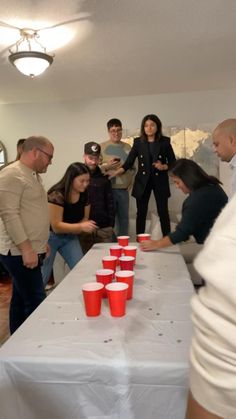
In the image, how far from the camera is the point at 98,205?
3295 mm

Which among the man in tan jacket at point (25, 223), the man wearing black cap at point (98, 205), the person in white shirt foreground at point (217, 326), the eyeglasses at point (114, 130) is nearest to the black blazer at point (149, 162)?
the eyeglasses at point (114, 130)

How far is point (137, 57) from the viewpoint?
2947 millimetres

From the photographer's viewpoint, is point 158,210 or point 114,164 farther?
point 114,164

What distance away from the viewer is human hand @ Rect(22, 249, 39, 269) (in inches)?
74.8

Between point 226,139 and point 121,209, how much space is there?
1926mm

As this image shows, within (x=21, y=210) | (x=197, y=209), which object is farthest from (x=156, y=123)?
(x=21, y=210)

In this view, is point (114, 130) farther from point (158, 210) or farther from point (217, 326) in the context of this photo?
point (217, 326)

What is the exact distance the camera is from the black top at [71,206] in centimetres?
229

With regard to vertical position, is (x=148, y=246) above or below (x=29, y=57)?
below

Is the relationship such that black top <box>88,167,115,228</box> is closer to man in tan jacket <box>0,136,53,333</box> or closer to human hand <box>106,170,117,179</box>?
human hand <box>106,170,117,179</box>

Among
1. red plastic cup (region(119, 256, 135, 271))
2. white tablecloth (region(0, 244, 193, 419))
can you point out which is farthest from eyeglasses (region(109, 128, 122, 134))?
white tablecloth (region(0, 244, 193, 419))

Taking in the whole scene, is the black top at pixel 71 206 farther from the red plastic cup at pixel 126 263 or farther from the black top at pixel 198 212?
the red plastic cup at pixel 126 263

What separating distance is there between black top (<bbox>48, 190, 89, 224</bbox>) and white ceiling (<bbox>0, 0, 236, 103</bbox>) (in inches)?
44.8

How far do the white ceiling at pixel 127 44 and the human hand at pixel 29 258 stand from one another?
1.42 m
